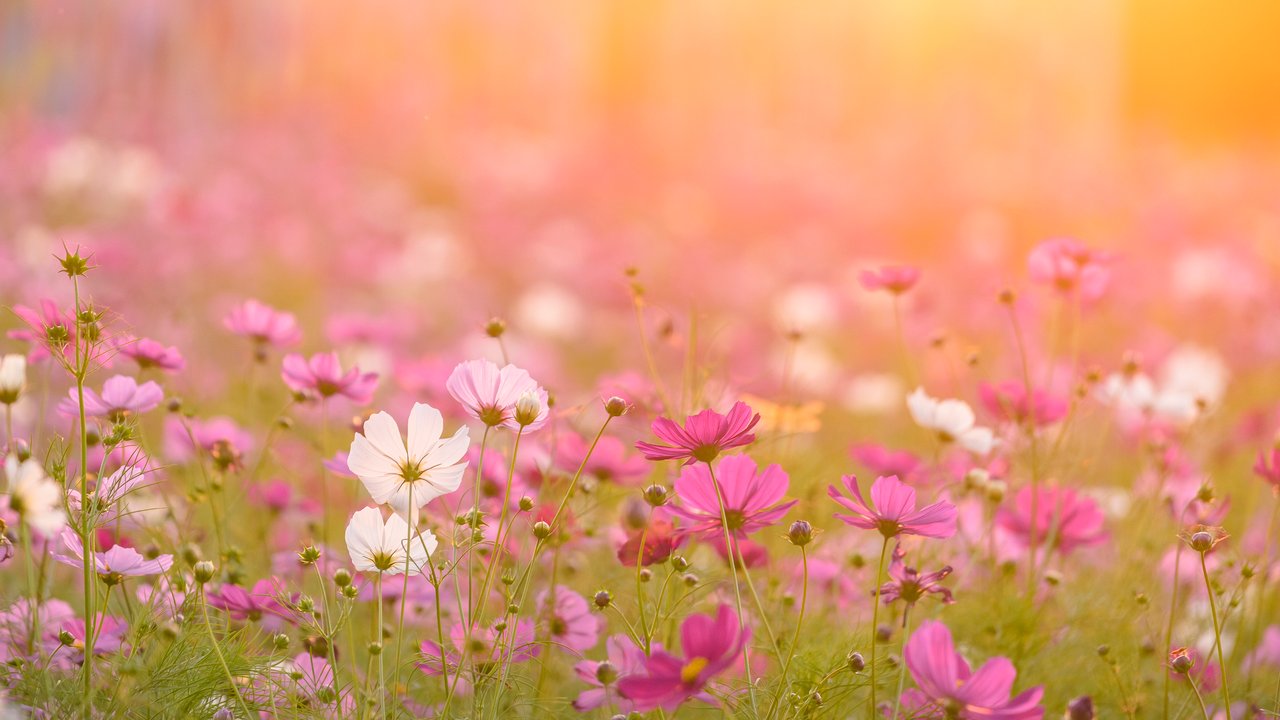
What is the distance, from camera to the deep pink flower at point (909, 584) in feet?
2.20

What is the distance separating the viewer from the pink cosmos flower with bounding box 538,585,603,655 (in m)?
0.79

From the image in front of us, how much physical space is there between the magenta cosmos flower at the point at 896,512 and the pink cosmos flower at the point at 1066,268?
0.46 meters

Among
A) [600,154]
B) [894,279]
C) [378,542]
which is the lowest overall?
[378,542]

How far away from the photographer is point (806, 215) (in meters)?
4.11

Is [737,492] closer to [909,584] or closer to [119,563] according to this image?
[909,584]

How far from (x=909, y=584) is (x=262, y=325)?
595 millimetres

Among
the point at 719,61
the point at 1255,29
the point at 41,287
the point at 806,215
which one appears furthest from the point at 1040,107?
the point at 41,287

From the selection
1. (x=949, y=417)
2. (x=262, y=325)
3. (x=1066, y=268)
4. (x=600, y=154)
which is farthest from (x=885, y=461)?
(x=600, y=154)

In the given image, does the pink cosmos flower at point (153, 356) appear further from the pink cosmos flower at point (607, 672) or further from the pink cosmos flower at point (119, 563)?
the pink cosmos flower at point (607, 672)

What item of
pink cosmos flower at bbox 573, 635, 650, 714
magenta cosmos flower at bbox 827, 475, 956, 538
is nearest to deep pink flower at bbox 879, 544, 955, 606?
magenta cosmos flower at bbox 827, 475, 956, 538

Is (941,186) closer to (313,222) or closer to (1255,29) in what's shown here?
(313,222)

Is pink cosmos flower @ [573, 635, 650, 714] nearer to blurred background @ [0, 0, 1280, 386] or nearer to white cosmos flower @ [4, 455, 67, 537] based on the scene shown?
white cosmos flower @ [4, 455, 67, 537]

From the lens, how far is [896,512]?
2.10 feet

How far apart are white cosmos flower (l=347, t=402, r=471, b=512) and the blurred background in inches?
33.8
